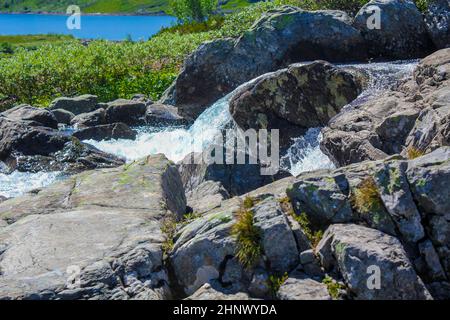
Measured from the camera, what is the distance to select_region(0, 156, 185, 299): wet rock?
31.1 feet

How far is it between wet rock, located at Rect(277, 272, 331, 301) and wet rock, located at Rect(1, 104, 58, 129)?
2400 centimetres

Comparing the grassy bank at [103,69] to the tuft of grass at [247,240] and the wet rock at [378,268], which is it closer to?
the tuft of grass at [247,240]

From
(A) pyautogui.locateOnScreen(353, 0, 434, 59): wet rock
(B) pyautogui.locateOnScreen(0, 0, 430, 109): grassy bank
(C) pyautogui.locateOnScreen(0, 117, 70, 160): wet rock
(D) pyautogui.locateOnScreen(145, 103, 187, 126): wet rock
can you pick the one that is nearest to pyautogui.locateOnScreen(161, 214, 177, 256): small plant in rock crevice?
(C) pyautogui.locateOnScreen(0, 117, 70, 160): wet rock

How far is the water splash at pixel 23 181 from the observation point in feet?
79.0

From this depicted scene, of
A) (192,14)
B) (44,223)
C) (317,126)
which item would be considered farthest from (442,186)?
(192,14)

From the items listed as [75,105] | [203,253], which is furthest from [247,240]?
[75,105]

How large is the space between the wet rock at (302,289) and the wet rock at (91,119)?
87.5 ft

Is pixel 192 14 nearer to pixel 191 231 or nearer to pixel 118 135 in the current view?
pixel 118 135

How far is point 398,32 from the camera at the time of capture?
93.0ft

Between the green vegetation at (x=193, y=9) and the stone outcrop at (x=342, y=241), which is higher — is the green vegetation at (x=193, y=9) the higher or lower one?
the higher one

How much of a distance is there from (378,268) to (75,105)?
105ft

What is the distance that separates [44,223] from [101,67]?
34841mm

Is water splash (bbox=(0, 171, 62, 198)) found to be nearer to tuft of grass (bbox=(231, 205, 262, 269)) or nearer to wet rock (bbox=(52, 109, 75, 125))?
wet rock (bbox=(52, 109, 75, 125))

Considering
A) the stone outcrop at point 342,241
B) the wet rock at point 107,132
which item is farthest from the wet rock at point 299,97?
the stone outcrop at point 342,241
